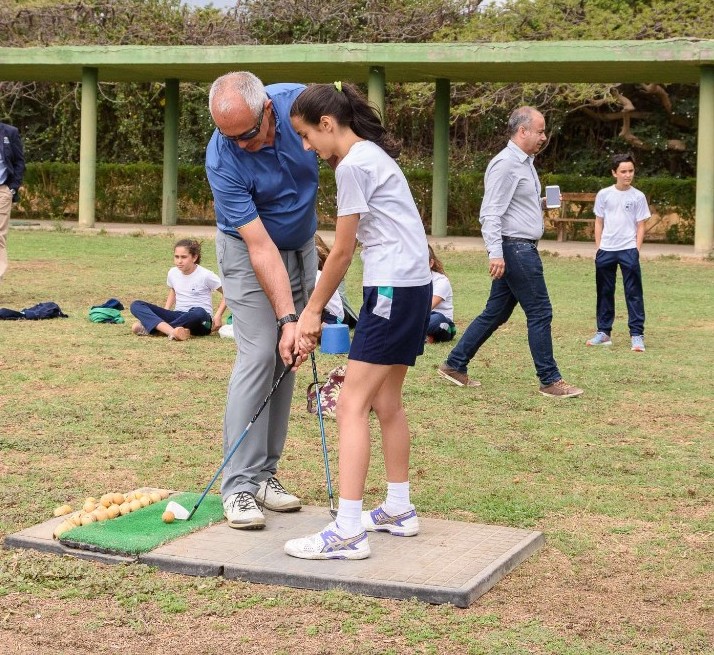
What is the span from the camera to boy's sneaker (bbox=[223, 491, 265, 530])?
16.2 ft

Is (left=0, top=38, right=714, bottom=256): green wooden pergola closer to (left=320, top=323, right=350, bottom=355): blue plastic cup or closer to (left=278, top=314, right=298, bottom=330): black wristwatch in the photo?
(left=320, top=323, right=350, bottom=355): blue plastic cup

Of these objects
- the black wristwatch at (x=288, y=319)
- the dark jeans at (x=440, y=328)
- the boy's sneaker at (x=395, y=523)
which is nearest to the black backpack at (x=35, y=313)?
the dark jeans at (x=440, y=328)

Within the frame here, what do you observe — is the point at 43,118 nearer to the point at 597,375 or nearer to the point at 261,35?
the point at 261,35

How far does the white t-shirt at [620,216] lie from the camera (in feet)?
35.9

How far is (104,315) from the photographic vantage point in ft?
37.9

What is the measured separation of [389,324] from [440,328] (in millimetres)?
5981

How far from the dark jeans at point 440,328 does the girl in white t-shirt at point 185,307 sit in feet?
5.94

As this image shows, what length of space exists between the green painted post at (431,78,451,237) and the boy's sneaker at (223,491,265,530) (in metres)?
18.9

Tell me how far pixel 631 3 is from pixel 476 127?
4579 mm

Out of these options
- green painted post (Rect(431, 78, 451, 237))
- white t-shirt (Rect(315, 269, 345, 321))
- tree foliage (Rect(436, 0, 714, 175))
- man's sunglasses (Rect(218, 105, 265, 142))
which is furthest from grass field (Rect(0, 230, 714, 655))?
tree foliage (Rect(436, 0, 714, 175))

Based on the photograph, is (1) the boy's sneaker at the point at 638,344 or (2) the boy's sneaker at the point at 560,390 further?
(1) the boy's sneaker at the point at 638,344

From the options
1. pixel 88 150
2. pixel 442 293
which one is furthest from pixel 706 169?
pixel 88 150

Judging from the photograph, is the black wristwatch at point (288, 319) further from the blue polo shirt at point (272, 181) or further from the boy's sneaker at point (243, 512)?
the boy's sneaker at point (243, 512)

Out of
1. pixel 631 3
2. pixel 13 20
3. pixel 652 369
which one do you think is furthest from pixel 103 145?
pixel 652 369
